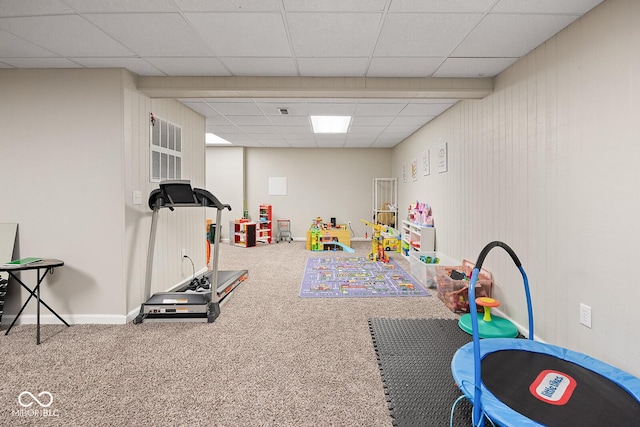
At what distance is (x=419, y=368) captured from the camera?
82.0 inches

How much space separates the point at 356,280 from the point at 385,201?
405 cm

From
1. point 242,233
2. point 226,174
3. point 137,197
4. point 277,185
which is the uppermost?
point 226,174

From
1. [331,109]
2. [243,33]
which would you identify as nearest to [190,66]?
[243,33]

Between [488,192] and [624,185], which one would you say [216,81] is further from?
[624,185]

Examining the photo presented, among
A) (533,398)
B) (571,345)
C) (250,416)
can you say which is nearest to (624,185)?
(571,345)

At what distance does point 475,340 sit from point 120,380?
219cm

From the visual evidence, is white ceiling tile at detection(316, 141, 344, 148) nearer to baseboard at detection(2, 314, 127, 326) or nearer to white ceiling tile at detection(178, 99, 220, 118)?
white ceiling tile at detection(178, 99, 220, 118)

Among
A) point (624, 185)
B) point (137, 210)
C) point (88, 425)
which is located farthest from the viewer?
point (137, 210)

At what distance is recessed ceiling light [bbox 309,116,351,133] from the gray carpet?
9.78 feet

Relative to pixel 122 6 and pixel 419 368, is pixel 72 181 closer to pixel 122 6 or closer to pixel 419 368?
pixel 122 6

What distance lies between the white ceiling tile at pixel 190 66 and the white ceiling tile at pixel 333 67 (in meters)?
0.79

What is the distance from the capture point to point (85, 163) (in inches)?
112

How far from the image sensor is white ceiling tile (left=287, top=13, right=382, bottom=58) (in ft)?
6.81

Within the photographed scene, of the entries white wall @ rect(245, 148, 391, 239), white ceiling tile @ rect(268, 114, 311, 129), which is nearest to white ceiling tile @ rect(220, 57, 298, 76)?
white ceiling tile @ rect(268, 114, 311, 129)
